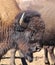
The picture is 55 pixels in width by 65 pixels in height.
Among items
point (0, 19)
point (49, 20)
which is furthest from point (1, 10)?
point (49, 20)

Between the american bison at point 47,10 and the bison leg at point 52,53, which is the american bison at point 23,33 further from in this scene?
the bison leg at point 52,53

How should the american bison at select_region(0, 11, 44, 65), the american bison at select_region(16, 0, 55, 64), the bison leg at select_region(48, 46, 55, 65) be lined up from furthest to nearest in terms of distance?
the bison leg at select_region(48, 46, 55, 65)
the american bison at select_region(16, 0, 55, 64)
the american bison at select_region(0, 11, 44, 65)

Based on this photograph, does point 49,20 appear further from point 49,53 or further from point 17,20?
point 17,20

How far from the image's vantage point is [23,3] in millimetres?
10375

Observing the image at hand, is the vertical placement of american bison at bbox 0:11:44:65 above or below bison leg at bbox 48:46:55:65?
above

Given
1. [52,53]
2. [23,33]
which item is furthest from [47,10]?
[23,33]

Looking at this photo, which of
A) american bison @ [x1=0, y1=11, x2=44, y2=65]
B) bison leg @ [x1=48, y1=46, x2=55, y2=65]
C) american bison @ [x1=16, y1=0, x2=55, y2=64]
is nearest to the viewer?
american bison @ [x1=0, y1=11, x2=44, y2=65]

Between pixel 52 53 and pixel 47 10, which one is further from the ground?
pixel 47 10

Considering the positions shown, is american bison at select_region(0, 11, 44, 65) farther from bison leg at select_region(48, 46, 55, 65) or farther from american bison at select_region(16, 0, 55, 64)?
bison leg at select_region(48, 46, 55, 65)

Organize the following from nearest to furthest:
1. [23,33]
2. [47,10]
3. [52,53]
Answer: [23,33]
[47,10]
[52,53]

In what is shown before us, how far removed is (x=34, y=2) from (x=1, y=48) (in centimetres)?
230

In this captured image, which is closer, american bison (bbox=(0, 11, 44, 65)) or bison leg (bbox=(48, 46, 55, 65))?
american bison (bbox=(0, 11, 44, 65))

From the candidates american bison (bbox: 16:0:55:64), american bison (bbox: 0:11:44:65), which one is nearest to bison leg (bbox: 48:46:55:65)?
american bison (bbox: 16:0:55:64)

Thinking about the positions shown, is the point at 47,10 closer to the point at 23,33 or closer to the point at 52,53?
the point at 52,53
